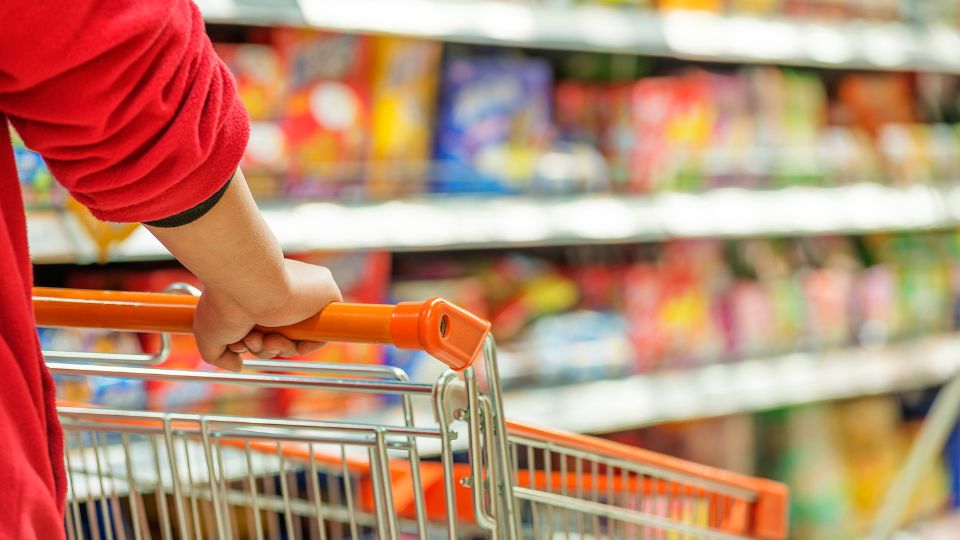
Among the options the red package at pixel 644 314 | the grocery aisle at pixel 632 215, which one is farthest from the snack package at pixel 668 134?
the red package at pixel 644 314

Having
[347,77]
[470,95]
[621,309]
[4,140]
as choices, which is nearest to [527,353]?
[621,309]

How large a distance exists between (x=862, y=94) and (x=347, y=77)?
1681 mm

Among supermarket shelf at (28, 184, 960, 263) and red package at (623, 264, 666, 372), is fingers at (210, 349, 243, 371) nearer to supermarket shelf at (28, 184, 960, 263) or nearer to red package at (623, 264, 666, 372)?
supermarket shelf at (28, 184, 960, 263)

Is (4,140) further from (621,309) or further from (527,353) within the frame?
(621,309)

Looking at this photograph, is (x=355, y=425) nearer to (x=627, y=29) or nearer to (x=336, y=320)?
(x=336, y=320)

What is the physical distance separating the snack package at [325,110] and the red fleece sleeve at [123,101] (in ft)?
3.96

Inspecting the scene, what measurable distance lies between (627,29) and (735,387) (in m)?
0.88

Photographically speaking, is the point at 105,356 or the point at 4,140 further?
the point at 105,356

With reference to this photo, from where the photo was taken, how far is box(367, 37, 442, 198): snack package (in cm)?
196

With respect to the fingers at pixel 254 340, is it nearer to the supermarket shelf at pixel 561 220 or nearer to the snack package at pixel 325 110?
the supermarket shelf at pixel 561 220

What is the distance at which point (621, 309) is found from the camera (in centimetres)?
247

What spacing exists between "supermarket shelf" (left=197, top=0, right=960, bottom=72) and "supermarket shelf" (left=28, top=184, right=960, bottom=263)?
0.31 metres

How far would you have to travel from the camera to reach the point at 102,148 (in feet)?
1.90

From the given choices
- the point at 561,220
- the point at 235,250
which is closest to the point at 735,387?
Result: the point at 561,220
